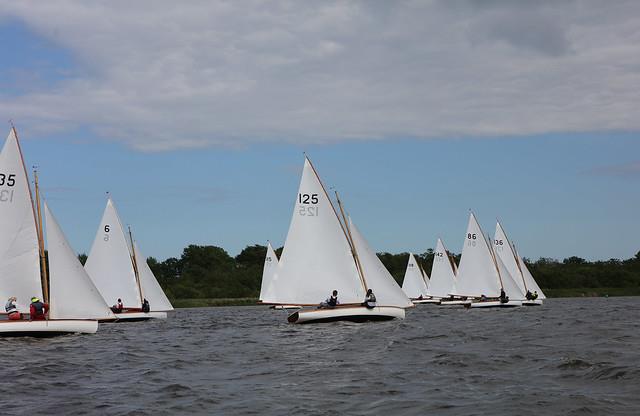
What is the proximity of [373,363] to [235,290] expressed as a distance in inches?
4144

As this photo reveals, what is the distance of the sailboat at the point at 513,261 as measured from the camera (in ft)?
285

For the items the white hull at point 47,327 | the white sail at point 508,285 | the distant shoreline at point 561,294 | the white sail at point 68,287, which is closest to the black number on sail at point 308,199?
the white sail at point 68,287

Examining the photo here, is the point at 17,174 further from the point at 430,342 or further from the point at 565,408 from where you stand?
the point at 565,408

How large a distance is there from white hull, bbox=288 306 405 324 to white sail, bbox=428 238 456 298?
60.5m

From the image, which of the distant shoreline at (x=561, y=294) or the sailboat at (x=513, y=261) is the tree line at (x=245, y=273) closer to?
the distant shoreline at (x=561, y=294)

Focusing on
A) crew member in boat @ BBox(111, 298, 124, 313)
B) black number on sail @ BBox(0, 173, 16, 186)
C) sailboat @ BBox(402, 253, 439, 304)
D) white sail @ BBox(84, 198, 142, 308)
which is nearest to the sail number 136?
black number on sail @ BBox(0, 173, 16, 186)

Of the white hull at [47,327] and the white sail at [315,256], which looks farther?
the white sail at [315,256]

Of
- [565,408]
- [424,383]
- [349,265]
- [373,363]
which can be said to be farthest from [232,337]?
[565,408]

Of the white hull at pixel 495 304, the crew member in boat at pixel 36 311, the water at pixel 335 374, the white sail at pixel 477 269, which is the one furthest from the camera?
the white sail at pixel 477 269

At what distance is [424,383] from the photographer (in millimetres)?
22172

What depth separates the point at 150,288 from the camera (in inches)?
2643

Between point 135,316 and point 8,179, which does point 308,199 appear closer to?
point 8,179

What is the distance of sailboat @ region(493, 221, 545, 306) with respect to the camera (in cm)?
8694

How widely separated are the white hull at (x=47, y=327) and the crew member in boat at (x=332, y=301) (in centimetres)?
1199
